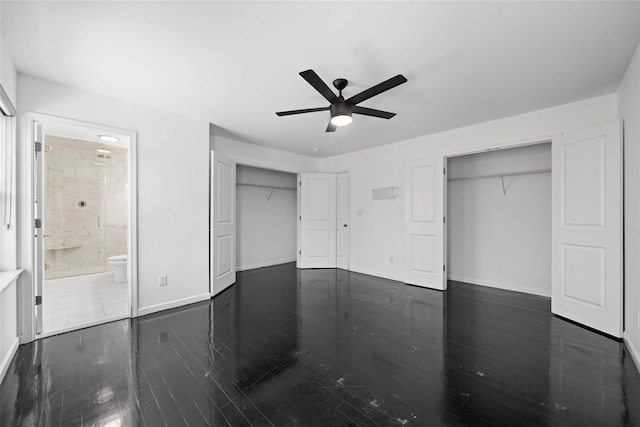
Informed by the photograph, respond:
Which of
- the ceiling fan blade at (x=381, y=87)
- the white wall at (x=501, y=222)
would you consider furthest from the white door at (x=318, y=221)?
the ceiling fan blade at (x=381, y=87)

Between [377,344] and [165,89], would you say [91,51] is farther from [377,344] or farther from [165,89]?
[377,344]

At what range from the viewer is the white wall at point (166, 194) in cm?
306

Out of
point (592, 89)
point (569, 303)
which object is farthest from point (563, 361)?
point (592, 89)

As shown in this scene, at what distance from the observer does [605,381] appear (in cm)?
196

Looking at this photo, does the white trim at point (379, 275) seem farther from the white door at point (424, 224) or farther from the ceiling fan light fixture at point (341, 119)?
the ceiling fan light fixture at point (341, 119)

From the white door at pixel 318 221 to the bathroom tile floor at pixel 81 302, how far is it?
10.7 ft

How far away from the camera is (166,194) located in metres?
3.43

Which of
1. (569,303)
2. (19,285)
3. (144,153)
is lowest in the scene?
(569,303)

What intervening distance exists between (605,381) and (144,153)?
4754 mm

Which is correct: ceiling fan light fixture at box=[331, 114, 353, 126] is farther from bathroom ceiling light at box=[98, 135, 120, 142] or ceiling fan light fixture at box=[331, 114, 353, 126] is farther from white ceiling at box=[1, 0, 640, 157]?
bathroom ceiling light at box=[98, 135, 120, 142]

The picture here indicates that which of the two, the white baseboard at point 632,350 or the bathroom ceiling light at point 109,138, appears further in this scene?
the bathroom ceiling light at point 109,138

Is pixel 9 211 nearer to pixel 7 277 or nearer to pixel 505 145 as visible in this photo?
pixel 7 277

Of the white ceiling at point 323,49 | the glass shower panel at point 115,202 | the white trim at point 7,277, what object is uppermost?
the white ceiling at point 323,49

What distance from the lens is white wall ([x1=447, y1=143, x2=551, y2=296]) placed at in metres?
3.96
